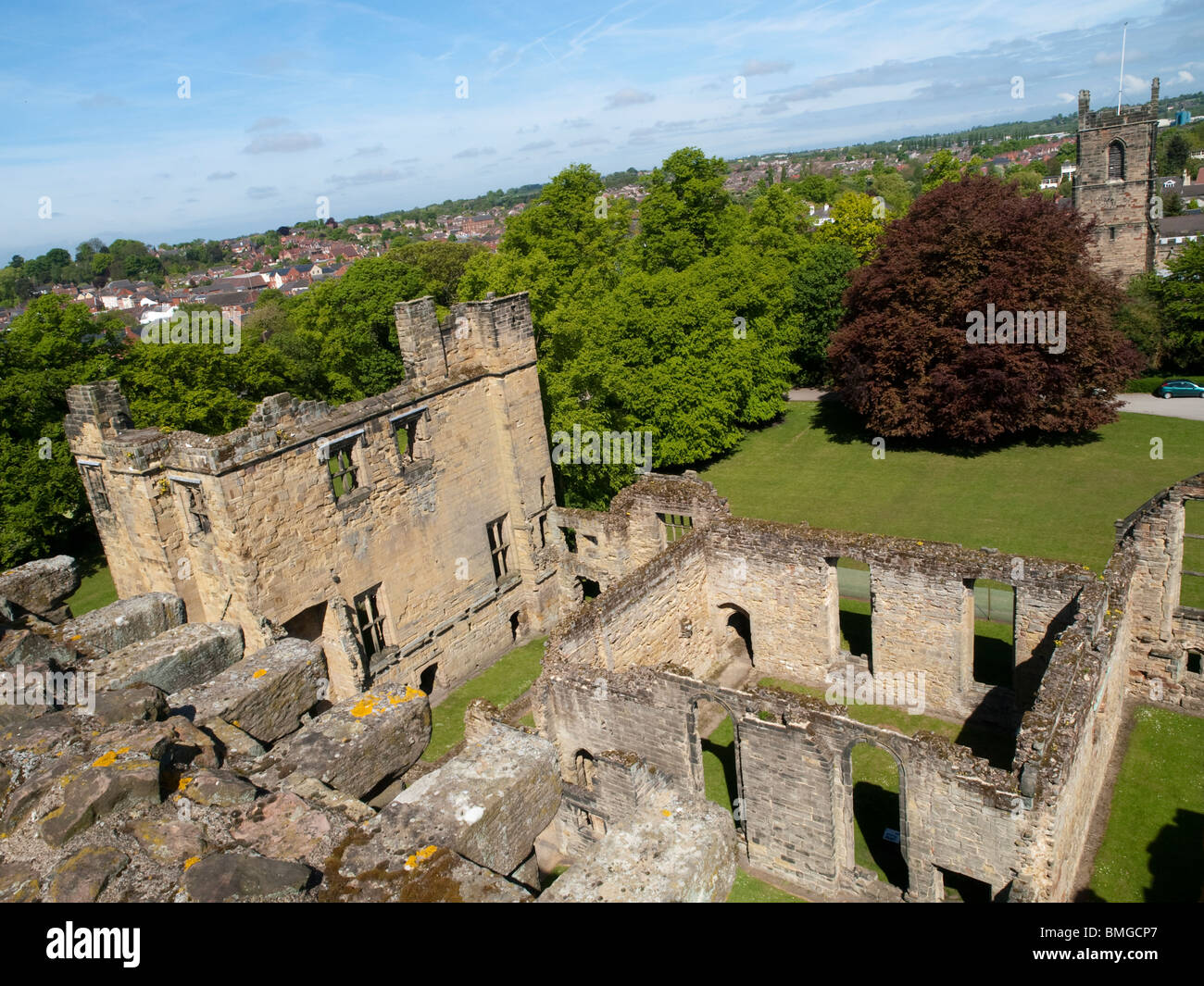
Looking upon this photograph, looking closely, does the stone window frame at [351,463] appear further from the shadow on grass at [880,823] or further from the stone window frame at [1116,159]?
the stone window frame at [1116,159]

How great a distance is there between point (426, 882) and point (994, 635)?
21.7 meters

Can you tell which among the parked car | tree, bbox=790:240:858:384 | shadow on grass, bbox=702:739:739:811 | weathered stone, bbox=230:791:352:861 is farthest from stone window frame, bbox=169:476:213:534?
the parked car

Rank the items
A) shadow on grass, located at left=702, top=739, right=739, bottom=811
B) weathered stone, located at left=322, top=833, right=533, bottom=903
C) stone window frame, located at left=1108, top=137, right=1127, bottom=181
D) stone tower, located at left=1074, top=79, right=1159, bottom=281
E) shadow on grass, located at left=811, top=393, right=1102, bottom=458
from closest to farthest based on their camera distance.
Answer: weathered stone, located at left=322, top=833, right=533, bottom=903
shadow on grass, located at left=702, top=739, right=739, bottom=811
shadow on grass, located at left=811, top=393, right=1102, bottom=458
stone tower, located at left=1074, top=79, right=1159, bottom=281
stone window frame, located at left=1108, top=137, right=1127, bottom=181

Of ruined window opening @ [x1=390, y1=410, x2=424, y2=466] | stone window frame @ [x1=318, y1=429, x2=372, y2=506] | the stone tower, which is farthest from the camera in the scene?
the stone tower

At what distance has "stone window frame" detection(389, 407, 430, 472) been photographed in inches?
792

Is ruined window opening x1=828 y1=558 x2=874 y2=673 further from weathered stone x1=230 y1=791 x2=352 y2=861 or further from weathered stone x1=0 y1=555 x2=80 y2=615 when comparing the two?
weathered stone x1=230 y1=791 x2=352 y2=861

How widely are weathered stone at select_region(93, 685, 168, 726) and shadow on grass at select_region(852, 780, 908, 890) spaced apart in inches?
486

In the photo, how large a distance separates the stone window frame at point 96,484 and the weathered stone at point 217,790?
50.0ft

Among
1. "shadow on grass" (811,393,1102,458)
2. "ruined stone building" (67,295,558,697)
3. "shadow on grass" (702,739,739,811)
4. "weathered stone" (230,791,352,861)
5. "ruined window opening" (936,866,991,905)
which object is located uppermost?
"weathered stone" (230,791,352,861)

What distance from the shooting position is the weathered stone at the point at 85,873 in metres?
3.58

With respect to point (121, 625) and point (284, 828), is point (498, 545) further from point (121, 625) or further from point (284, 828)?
point (284, 828)

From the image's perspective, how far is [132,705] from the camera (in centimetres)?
522

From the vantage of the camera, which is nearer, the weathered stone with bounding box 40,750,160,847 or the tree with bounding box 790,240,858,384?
the weathered stone with bounding box 40,750,160,847

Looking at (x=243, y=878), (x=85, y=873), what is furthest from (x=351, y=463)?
(x=243, y=878)
